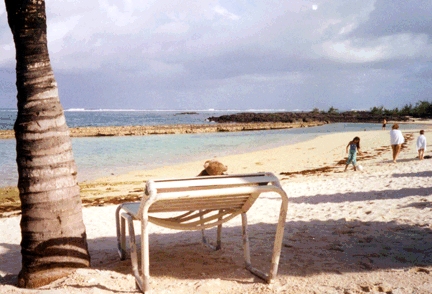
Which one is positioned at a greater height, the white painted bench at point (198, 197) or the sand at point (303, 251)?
the white painted bench at point (198, 197)

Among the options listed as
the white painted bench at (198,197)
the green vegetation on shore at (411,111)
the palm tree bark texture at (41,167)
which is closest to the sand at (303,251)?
the palm tree bark texture at (41,167)

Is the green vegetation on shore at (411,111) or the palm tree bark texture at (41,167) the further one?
the green vegetation on shore at (411,111)

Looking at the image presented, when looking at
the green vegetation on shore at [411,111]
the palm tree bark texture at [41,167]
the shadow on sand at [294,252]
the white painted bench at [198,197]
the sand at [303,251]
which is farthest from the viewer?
the green vegetation on shore at [411,111]

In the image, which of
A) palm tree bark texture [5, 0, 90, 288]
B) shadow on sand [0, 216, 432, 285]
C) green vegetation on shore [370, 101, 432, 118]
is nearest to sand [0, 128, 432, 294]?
shadow on sand [0, 216, 432, 285]

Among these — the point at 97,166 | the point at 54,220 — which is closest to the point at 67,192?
the point at 54,220

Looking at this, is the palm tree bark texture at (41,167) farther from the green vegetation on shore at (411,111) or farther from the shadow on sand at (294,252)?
the green vegetation on shore at (411,111)

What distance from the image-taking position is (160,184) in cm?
325

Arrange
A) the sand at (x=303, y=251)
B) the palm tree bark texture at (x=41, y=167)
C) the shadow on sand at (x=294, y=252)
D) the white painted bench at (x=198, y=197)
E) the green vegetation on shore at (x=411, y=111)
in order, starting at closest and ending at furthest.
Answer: the white painted bench at (x=198, y=197)
the sand at (x=303, y=251)
the palm tree bark texture at (x=41, y=167)
the shadow on sand at (x=294, y=252)
the green vegetation on shore at (x=411, y=111)

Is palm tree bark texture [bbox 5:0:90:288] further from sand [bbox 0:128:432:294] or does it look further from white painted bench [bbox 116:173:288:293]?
white painted bench [bbox 116:173:288:293]

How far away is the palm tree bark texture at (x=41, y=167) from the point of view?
12.3 ft

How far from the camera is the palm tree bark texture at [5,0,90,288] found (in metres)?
3.76

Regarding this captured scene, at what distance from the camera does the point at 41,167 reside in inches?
148

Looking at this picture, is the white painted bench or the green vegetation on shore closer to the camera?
the white painted bench

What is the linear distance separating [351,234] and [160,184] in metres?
2.97
